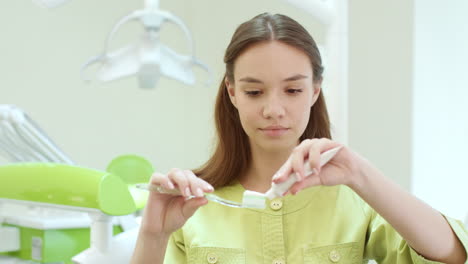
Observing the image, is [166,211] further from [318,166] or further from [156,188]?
[318,166]

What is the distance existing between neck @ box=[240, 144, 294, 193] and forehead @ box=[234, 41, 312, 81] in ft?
0.52

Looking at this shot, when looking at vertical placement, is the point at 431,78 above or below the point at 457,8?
below

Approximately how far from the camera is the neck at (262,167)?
3.42 ft

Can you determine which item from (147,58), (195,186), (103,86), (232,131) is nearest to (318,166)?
(195,186)

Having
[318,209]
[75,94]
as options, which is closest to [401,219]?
[318,209]

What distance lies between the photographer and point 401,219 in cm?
84

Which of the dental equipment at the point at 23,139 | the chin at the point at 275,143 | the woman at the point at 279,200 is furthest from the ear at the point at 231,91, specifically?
the dental equipment at the point at 23,139

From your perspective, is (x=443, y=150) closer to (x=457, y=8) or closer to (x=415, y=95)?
(x=415, y=95)

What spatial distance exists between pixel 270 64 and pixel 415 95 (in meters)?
1.08

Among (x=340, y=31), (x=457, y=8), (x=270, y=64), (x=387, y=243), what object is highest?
(x=457, y=8)

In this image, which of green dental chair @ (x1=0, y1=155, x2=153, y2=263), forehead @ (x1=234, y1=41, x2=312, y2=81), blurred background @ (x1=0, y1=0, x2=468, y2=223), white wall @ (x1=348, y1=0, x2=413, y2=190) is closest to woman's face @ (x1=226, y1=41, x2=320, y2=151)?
forehead @ (x1=234, y1=41, x2=312, y2=81)

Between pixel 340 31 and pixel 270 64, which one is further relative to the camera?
pixel 340 31

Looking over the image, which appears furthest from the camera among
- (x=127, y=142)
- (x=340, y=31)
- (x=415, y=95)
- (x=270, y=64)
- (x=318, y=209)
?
(x=127, y=142)

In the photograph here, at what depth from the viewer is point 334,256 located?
0.98 m
